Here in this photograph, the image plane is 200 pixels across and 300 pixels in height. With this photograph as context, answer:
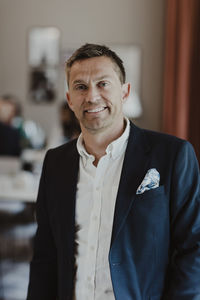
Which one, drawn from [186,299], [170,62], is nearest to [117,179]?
[186,299]

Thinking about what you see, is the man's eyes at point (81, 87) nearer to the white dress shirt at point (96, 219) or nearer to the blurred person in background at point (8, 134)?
the white dress shirt at point (96, 219)

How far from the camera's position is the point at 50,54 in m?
5.00

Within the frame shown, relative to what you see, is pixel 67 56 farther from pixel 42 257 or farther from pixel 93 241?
pixel 93 241

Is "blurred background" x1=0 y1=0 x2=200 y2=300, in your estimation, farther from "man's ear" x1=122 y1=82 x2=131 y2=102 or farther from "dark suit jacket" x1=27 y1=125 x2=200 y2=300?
"dark suit jacket" x1=27 y1=125 x2=200 y2=300

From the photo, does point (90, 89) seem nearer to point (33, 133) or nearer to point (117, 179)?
point (117, 179)

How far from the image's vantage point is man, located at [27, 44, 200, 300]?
4.06ft

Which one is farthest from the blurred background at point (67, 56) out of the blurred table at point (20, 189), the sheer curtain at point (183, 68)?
the blurred table at point (20, 189)

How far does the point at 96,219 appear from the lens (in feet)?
4.29

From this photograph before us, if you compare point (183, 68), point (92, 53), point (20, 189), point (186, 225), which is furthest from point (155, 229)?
point (183, 68)

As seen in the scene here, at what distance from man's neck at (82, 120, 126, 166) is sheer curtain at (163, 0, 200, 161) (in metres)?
2.96

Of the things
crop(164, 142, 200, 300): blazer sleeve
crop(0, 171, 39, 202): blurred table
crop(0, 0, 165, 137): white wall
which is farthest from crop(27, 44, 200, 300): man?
crop(0, 0, 165, 137): white wall

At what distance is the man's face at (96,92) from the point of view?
1.32 metres

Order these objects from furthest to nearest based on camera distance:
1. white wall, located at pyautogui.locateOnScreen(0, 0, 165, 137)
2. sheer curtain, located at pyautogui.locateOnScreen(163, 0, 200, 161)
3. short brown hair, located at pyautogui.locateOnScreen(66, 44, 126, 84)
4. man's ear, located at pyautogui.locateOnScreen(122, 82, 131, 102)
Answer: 1. white wall, located at pyautogui.locateOnScreen(0, 0, 165, 137)
2. sheer curtain, located at pyautogui.locateOnScreen(163, 0, 200, 161)
3. man's ear, located at pyautogui.locateOnScreen(122, 82, 131, 102)
4. short brown hair, located at pyautogui.locateOnScreen(66, 44, 126, 84)

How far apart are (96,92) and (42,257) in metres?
0.71
